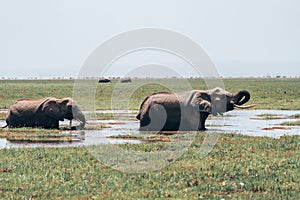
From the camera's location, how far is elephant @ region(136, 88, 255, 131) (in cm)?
2769

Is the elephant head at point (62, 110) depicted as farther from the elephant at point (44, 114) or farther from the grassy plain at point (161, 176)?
the grassy plain at point (161, 176)

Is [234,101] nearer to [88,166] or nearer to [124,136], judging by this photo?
[124,136]

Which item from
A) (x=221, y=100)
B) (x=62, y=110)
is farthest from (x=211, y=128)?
(x=62, y=110)

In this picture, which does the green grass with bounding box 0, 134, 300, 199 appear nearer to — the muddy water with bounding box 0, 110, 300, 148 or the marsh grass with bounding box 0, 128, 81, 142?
the muddy water with bounding box 0, 110, 300, 148

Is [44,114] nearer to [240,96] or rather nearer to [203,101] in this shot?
[203,101]

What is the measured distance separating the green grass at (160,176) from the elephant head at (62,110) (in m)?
9.50

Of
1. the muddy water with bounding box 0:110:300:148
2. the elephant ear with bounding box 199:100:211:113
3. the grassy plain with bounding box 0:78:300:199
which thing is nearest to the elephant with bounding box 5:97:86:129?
the muddy water with bounding box 0:110:300:148

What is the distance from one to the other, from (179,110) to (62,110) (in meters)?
5.76

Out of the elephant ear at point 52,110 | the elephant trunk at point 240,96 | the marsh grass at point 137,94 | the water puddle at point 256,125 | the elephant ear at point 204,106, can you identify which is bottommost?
the marsh grass at point 137,94

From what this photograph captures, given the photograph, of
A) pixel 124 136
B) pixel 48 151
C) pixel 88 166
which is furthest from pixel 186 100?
pixel 88 166

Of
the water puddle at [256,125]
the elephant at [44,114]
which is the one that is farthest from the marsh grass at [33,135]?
the water puddle at [256,125]

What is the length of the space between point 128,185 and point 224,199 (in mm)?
2504

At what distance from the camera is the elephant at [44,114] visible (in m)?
29.6

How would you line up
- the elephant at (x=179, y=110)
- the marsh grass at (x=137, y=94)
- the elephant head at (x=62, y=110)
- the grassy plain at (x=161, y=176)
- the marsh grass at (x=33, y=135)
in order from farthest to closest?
the marsh grass at (x=137, y=94) → the elephant head at (x=62, y=110) → the elephant at (x=179, y=110) → the marsh grass at (x=33, y=135) → the grassy plain at (x=161, y=176)
